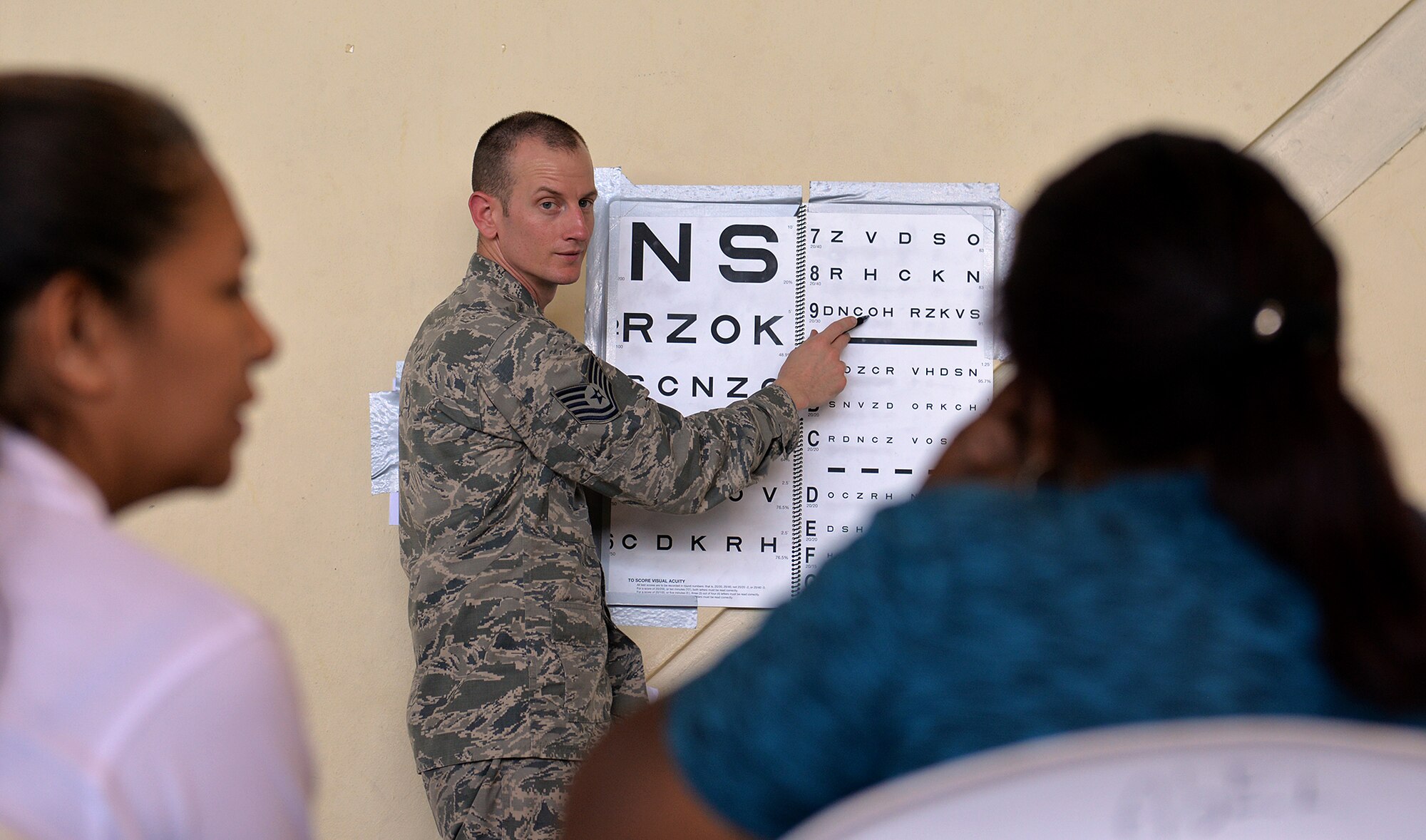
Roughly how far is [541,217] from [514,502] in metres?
0.47

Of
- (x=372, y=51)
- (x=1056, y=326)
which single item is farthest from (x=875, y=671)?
(x=372, y=51)

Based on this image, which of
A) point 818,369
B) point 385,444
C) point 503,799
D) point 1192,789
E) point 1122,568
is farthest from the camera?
point 385,444

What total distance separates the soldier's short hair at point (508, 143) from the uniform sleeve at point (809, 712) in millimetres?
1410

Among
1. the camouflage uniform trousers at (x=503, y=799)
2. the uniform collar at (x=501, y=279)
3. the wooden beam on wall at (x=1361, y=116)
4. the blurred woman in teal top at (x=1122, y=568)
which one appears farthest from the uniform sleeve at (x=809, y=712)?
the wooden beam on wall at (x=1361, y=116)

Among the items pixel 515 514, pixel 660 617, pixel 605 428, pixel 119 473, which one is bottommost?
pixel 660 617

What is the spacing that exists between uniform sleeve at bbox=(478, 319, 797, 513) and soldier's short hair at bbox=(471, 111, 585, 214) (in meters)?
0.31

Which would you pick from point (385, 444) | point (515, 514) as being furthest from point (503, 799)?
point (385, 444)

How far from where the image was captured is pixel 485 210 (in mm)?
1916

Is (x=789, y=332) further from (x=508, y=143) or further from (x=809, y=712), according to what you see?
(x=809, y=712)

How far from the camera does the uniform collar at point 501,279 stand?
1825 millimetres

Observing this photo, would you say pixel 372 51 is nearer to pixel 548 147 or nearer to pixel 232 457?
pixel 548 147

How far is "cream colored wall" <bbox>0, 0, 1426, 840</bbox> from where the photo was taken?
204cm

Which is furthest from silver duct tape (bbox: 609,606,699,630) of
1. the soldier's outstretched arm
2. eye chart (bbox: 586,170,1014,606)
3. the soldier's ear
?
the soldier's ear

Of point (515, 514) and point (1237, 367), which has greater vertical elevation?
point (1237, 367)
